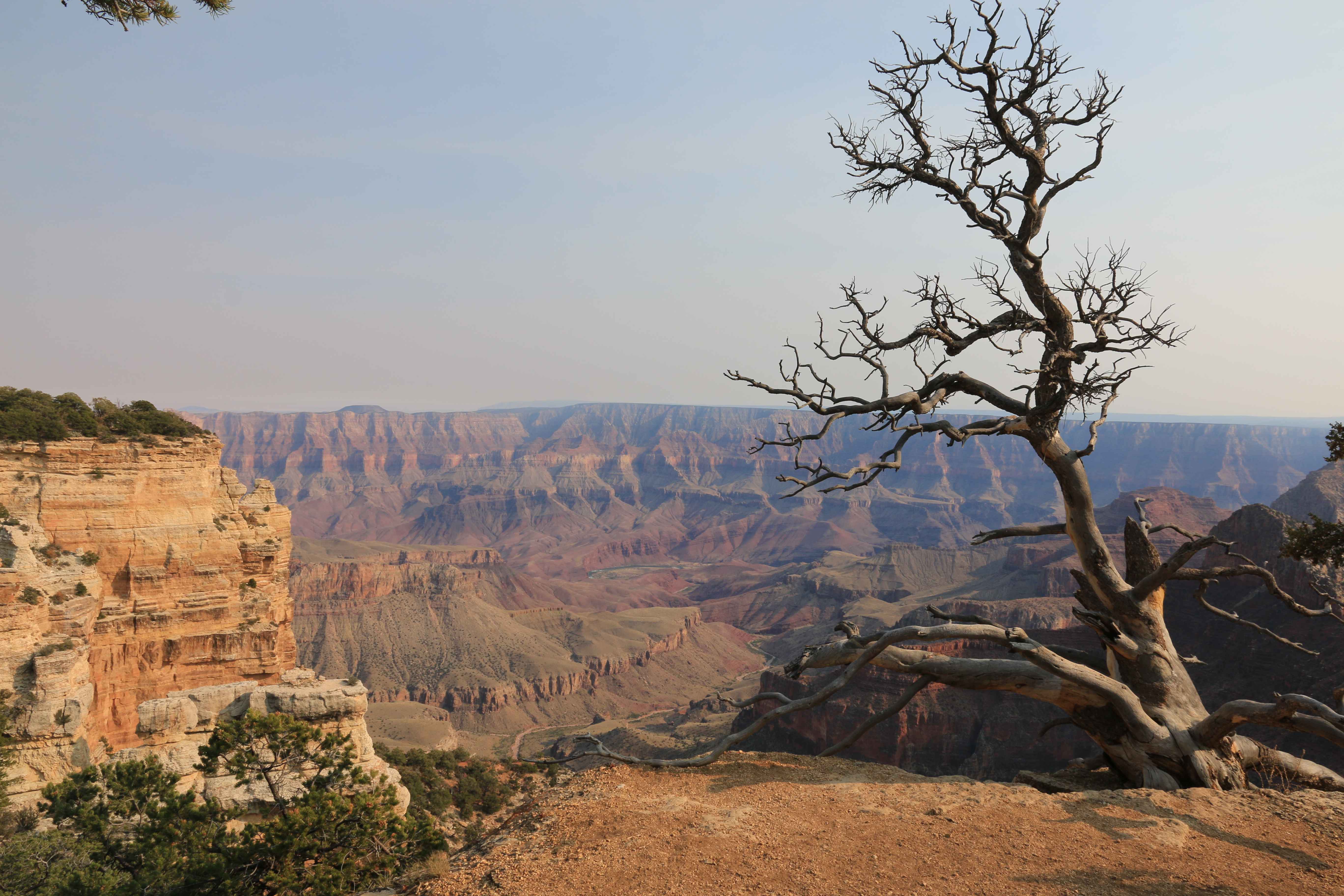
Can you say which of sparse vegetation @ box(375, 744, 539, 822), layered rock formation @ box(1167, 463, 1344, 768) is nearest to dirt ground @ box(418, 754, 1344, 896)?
sparse vegetation @ box(375, 744, 539, 822)

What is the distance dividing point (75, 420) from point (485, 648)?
69731 mm

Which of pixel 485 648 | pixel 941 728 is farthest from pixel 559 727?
pixel 941 728

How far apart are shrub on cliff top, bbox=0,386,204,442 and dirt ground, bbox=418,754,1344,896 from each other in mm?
23093

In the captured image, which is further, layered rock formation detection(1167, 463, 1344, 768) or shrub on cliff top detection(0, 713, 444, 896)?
layered rock formation detection(1167, 463, 1344, 768)

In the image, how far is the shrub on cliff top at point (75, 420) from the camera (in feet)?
74.4

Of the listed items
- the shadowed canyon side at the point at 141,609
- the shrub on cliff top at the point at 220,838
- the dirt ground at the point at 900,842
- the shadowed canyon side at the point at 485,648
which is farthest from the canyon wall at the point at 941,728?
the shadowed canyon side at the point at 485,648

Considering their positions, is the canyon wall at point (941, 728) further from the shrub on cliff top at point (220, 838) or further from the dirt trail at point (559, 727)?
the shrub on cliff top at point (220, 838)

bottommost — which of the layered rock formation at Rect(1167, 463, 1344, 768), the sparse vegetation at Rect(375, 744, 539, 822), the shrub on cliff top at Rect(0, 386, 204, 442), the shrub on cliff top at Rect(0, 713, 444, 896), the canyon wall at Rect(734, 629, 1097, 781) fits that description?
the canyon wall at Rect(734, 629, 1097, 781)

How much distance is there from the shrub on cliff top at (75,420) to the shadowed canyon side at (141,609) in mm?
640

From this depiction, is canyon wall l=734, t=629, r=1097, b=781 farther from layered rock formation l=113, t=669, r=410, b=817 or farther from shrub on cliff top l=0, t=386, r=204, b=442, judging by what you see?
shrub on cliff top l=0, t=386, r=204, b=442

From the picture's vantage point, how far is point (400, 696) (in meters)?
76.8

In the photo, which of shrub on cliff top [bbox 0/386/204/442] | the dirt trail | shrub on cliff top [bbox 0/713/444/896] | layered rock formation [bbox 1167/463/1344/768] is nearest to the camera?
shrub on cliff top [bbox 0/713/444/896]

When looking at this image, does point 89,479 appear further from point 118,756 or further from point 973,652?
point 973,652

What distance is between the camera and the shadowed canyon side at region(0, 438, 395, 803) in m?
19.2
